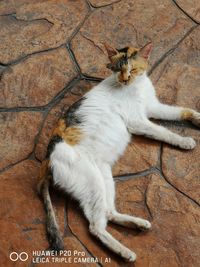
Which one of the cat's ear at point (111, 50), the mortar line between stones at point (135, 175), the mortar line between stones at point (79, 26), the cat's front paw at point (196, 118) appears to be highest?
the cat's ear at point (111, 50)

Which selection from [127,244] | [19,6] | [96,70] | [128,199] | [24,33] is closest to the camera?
[127,244]

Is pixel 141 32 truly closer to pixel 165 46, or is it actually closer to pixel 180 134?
pixel 165 46

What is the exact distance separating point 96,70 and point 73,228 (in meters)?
1.62

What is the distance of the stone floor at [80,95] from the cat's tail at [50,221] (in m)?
0.07

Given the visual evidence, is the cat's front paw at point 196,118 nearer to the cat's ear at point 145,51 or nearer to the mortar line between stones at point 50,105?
the cat's ear at point 145,51

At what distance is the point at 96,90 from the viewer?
3.60 metres

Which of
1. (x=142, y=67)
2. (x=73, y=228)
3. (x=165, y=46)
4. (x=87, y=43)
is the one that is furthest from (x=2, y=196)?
(x=165, y=46)

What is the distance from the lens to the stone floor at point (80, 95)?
3.08m

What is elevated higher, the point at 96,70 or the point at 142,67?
the point at 142,67

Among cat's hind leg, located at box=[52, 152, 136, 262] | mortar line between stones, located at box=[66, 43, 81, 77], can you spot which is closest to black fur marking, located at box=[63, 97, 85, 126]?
cat's hind leg, located at box=[52, 152, 136, 262]

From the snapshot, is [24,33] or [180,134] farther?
[24,33]

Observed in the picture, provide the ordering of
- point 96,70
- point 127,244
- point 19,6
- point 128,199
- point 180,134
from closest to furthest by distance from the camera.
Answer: point 127,244
point 128,199
point 180,134
point 96,70
point 19,6

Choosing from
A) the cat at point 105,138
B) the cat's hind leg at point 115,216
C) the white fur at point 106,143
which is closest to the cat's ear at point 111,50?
the cat at point 105,138

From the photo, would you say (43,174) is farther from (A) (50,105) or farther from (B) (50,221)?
(A) (50,105)
